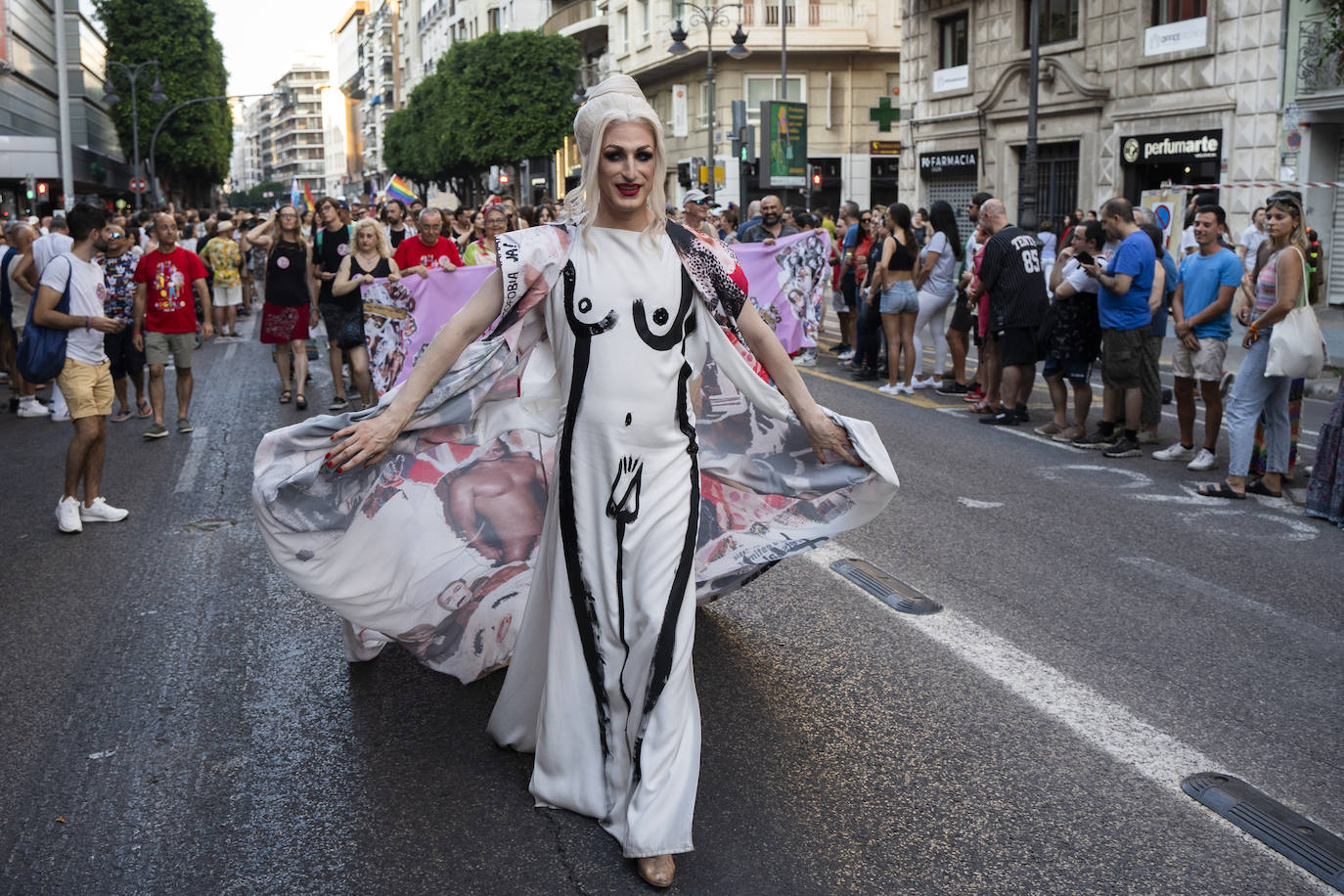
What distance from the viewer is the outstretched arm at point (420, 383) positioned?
372 centimetres

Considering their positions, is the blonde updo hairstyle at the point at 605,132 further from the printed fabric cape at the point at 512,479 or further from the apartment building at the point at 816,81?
the apartment building at the point at 816,81

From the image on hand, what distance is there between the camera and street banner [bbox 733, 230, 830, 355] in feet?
39.0

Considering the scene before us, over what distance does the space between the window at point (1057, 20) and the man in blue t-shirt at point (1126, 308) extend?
19830mm

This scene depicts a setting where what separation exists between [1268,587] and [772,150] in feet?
108

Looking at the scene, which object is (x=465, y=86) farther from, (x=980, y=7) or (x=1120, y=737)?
(x=1120, y=737)

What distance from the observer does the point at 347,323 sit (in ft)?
38.6

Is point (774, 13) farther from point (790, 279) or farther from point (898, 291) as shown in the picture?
point (790, 279)

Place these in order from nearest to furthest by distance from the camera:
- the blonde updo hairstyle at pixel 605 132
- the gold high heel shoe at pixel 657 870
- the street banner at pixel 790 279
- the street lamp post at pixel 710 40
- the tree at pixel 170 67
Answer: the gold high heel shoe at pixel 657 870 → the blonde updo hairstyle at pixel 605 132 → the street banner at pixel 790 279 → the street lamp post at pixel 710 40 → the tree at pixel 170 67

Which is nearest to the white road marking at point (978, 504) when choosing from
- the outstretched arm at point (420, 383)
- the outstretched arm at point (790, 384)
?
the outstretched arm at point (790, 384)

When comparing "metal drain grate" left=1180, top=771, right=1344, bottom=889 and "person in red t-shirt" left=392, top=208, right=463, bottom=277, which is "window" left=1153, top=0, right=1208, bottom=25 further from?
"metal drain grate" left=1180, top=771, right=1344, bottom=889

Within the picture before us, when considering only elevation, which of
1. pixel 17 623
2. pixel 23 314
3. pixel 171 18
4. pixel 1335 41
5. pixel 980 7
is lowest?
pixel 17 623

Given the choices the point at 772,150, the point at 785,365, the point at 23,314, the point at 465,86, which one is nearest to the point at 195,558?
the point at 785,365

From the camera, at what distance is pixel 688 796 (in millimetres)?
3455

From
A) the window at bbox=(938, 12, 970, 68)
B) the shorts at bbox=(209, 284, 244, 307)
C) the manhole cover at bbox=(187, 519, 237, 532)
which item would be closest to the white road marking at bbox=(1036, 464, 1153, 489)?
the manhole cover at bbox=(187, 519, 237, 532)
